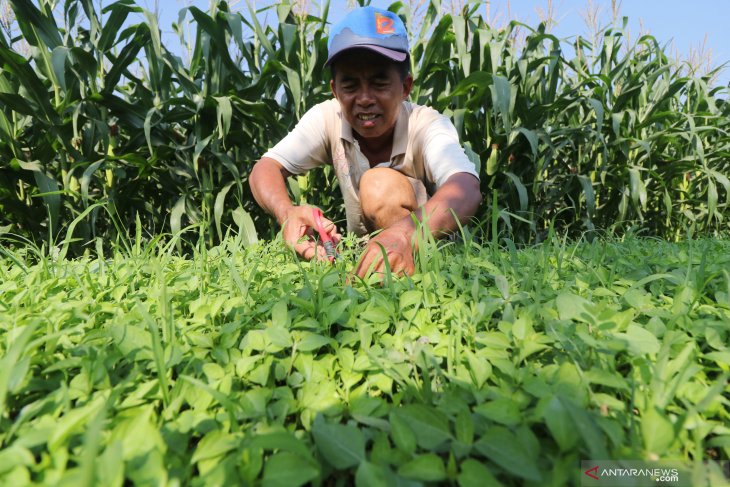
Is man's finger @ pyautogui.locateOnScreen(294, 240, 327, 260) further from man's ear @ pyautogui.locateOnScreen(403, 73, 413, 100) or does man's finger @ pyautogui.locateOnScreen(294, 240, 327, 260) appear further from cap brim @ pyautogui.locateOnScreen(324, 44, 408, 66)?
man's ear @ pyautogui.locateOnScreen(403, 73, 413, 100)

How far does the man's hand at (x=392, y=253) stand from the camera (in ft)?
3.80

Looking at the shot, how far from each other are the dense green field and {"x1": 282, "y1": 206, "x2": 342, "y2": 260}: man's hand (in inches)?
25.7

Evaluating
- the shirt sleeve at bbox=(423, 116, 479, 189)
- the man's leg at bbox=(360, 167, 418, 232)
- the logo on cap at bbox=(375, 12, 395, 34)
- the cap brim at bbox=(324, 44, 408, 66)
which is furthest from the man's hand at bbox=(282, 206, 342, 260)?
the logo on cap at bbox=(375, 12, 395, 34)

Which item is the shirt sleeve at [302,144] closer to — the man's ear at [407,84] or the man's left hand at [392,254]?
the man's ear at [407,84]

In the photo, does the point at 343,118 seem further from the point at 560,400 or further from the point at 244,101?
the point at 560,400

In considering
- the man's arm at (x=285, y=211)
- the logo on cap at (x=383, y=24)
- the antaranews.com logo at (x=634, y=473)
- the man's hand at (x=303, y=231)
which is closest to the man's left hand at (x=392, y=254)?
the man's arm at (x=285, y=211)

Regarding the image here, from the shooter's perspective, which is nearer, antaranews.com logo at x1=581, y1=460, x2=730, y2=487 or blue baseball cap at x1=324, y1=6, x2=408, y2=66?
antaranews.com logo at x1=581, y1=460, x2=730, y2=487

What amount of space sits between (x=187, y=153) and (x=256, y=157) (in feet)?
1.51

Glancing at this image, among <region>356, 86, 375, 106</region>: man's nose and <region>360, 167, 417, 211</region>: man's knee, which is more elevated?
<region>356, 86, 375, 106</region>: man's nose

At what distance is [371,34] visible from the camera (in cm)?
196

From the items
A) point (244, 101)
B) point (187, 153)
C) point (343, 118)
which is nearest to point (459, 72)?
point (343, 118)

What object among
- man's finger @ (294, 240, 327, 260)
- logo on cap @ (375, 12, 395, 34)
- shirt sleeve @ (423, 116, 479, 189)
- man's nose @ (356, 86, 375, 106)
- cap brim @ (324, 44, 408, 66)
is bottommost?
man's finger @ (294, 240, 327, 260)

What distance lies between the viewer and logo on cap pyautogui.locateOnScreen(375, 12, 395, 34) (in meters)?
1.99

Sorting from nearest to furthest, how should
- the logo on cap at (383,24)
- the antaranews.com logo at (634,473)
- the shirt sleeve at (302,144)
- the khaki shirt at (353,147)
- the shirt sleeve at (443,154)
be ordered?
the antaranews.com logo at (634,473) < the shirt sleeve at (443,154) < the logo on cap at (383,24) < the khaki shirt at (353,147) < the shirt sleeve at (302,144)
